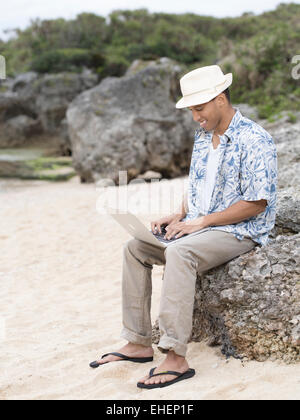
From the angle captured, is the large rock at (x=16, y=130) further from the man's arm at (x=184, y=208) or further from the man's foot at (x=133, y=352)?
the man's foot at (x=133, y=352)

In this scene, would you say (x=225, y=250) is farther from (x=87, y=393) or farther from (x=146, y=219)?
(x=146, y=219)

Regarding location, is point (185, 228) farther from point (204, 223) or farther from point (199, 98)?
point (199, 98)

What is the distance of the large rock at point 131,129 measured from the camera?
10289mm

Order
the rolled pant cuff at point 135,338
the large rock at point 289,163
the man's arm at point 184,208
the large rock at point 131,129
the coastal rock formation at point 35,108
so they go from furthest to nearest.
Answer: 1. the coastal rock formation at point 35,108
2. the large rock at point 131,129
3. the large rock at point 289,163
4. the man's arm at point 184,208
5. the rolled pant cuff at point 135,338

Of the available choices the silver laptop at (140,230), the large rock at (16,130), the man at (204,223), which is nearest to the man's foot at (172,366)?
the man at (204,223)

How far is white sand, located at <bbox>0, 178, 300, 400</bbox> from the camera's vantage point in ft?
8.59

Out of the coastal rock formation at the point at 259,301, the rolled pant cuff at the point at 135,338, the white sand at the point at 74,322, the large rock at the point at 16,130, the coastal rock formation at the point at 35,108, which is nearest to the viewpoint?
the white sand at the point at 74,322

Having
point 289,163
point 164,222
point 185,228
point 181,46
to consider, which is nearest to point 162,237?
point 185,228

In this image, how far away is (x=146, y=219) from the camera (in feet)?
22.4

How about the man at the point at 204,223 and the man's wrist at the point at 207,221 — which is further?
the man's wrist at the point at 207,221

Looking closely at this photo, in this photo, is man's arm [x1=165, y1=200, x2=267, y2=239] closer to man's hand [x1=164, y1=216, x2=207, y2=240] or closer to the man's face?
man's hand [x1=164, y1=216, x2=207, y2=240]

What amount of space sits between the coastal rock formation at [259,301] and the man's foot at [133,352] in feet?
1.47

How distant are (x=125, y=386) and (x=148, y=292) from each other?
553 millimetres

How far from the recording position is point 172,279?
2682 millimetres
